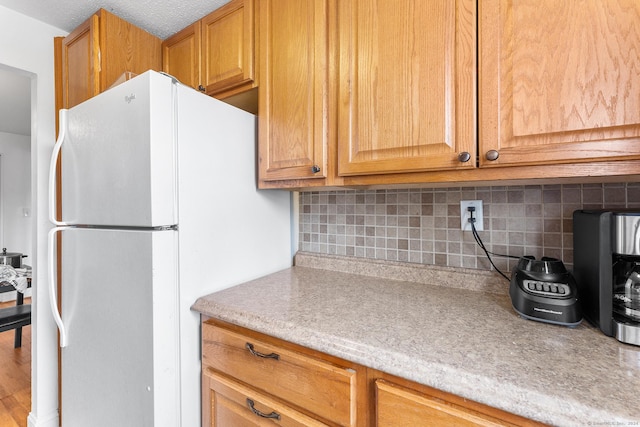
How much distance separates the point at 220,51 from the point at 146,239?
101 centimetres

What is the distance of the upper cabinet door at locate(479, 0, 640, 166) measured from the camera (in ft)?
2.17

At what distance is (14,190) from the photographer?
4273 mm

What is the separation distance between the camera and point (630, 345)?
67cm

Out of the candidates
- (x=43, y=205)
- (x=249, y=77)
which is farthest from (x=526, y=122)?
(x=43, y=205)

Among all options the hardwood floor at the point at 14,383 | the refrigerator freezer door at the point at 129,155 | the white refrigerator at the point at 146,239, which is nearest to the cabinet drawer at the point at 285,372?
the white refrigerator at the point at 146,239

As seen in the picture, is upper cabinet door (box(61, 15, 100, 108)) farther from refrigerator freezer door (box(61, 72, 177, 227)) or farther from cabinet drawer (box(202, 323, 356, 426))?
cabinet drawer (box(202, 323, 356, 426))

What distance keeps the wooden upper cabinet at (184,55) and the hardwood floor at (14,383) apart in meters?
2.30

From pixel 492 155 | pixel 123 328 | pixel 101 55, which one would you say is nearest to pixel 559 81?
pixel 492 155

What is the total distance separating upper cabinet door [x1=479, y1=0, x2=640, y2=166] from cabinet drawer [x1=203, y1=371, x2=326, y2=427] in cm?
94

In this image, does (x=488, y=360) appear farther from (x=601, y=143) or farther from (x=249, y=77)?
(x=249, y=77)

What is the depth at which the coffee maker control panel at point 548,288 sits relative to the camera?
0.79 meters

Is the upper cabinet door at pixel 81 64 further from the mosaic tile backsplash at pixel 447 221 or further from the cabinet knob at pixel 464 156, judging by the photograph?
the cabinet knob at pixel 464 156

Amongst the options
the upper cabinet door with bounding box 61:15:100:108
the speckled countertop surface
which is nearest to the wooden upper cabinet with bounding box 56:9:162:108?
the upper cabinet door with bounding box 61:15:100:108

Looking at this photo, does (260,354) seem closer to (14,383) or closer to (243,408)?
(243,408)
